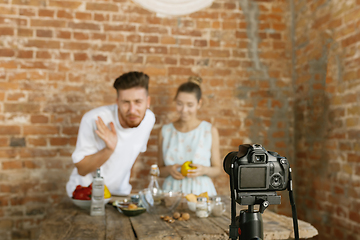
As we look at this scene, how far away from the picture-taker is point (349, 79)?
2.23 m

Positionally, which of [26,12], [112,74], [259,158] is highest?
[26,12]

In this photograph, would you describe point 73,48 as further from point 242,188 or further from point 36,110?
point 242,188

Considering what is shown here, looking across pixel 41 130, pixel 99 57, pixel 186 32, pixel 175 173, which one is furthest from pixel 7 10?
pixel 175 173

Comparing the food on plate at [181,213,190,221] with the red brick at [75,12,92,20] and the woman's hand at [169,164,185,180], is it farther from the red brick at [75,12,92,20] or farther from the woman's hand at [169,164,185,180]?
the red brick at [75,12,92,20]

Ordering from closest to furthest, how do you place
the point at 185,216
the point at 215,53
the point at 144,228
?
1. the point at 144,228
2. the point at 185,216
3. the point at 215,53

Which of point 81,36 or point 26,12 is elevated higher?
point 26,12

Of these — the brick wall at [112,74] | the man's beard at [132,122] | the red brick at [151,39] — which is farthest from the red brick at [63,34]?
the man's beard at [132,122]

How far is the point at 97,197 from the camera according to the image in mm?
1524

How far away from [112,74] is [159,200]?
1.49m

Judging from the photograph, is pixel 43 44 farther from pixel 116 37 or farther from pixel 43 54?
pixel 116 37

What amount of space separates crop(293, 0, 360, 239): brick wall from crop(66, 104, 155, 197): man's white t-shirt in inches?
57.4

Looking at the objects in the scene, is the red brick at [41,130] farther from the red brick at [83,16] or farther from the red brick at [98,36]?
the red brick at [83,16]

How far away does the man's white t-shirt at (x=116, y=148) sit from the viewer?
81.0 inches

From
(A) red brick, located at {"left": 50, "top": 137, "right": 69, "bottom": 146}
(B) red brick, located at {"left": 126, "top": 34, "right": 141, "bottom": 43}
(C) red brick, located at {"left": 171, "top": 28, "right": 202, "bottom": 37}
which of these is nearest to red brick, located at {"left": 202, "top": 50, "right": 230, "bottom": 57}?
(C) red brick, located at {"left": 171, "top": 28, "right": 202, "bottom": 37}
